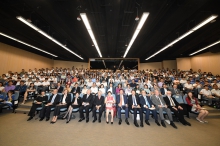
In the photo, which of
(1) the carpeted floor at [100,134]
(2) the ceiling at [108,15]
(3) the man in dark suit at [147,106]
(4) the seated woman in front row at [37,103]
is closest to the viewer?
(1) the carpeted floor at [100,134]

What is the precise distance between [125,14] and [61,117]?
5.79 meters

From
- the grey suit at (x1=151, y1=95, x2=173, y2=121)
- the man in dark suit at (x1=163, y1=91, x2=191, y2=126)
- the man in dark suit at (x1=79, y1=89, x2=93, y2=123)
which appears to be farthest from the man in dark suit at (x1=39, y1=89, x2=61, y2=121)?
the man in dark suit at (x1=163, y1=91, x2=191, y2=126)

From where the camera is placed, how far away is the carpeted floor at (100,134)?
2.59 meters

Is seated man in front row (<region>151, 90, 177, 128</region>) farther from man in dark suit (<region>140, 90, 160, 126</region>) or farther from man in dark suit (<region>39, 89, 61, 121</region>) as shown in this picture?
man in dark suit (<region>39, 89, 61, 121</region>)

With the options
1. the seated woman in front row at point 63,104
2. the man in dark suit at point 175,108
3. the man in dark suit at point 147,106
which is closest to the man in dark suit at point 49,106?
the seated woman in front row at point 63,104

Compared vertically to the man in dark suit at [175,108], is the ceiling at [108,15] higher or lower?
higher

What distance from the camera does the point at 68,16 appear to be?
5.46 meters

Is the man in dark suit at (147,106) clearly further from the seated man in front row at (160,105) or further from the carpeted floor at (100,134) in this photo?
the carpeted floor at (100,134)

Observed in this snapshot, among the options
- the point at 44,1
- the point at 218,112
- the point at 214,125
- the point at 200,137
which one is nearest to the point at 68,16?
the point at 44,1

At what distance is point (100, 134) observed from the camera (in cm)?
296

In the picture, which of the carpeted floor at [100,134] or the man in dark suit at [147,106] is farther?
the man in dark suit at [147,106]

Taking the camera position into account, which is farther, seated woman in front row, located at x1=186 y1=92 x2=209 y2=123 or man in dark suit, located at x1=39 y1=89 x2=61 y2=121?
man in dark suit, located at x1=39 y1=89 x2=61 y2=121

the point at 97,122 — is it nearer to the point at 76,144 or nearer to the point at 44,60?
the point at 76,144

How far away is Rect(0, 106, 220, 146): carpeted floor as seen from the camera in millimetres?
2588
